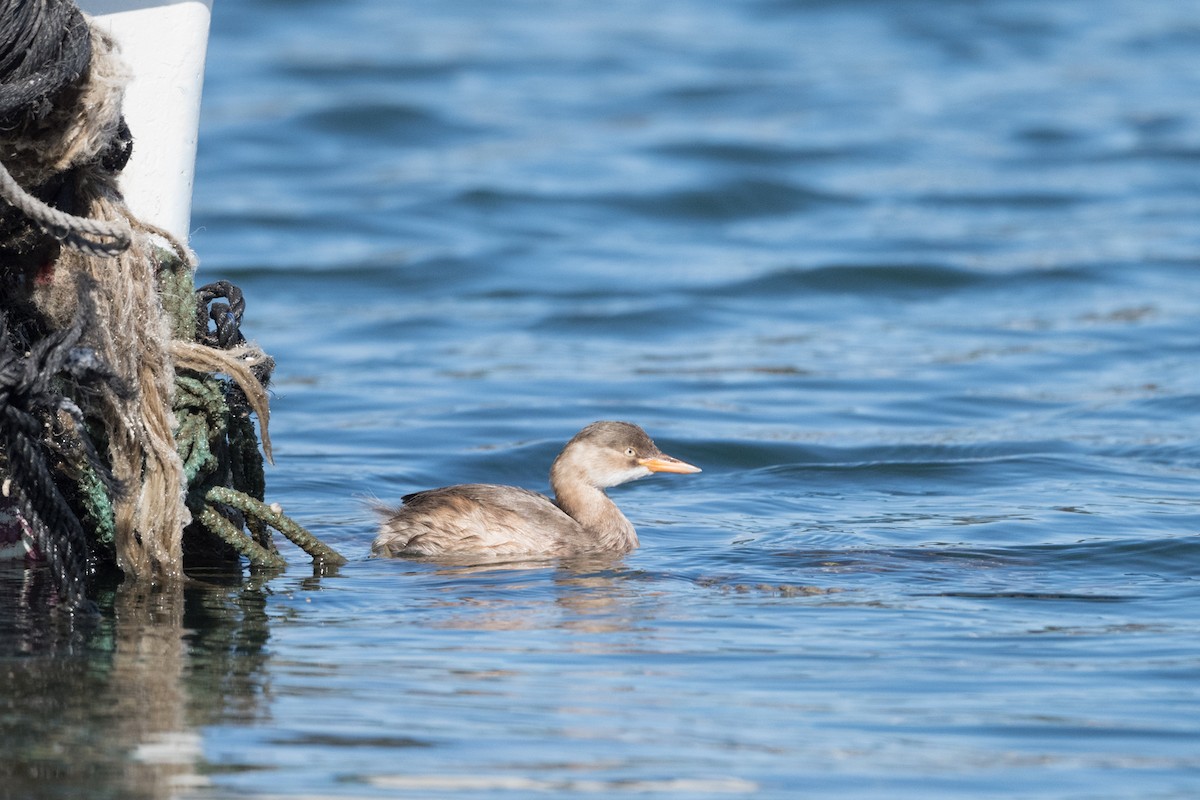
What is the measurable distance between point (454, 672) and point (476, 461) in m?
4.29

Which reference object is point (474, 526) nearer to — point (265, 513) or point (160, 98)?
point (265, 513)

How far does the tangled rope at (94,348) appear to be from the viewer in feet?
16.6

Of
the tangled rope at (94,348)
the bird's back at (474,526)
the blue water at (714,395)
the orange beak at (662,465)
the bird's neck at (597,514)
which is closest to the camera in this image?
the blue water at (714,395)

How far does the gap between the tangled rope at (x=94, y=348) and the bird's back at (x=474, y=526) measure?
3.20 ft

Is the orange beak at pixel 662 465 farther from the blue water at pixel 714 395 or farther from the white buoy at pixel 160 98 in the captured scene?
the white buoy at pixel 160 98

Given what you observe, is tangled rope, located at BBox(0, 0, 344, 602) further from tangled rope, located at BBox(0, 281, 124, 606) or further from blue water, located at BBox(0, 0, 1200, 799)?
blue water, located at BBox(0, 0, 1200, 799)

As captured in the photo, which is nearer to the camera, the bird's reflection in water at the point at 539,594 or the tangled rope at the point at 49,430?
the tangled rope at the point at 49,430

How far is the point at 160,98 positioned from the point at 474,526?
202cm

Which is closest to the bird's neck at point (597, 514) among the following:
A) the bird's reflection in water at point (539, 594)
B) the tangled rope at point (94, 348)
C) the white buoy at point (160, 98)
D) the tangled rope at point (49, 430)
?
the bird's reflection in water at point (539, 594)

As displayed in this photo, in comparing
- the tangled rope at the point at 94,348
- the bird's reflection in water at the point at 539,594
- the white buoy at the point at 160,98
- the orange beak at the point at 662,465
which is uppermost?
the white buoy at the point at 160,98

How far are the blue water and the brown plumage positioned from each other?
213 millimetres

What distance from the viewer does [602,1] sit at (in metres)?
27.4

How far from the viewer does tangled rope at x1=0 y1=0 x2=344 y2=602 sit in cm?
507

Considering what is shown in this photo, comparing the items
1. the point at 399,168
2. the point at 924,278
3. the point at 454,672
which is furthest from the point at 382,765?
the point at 399,168
